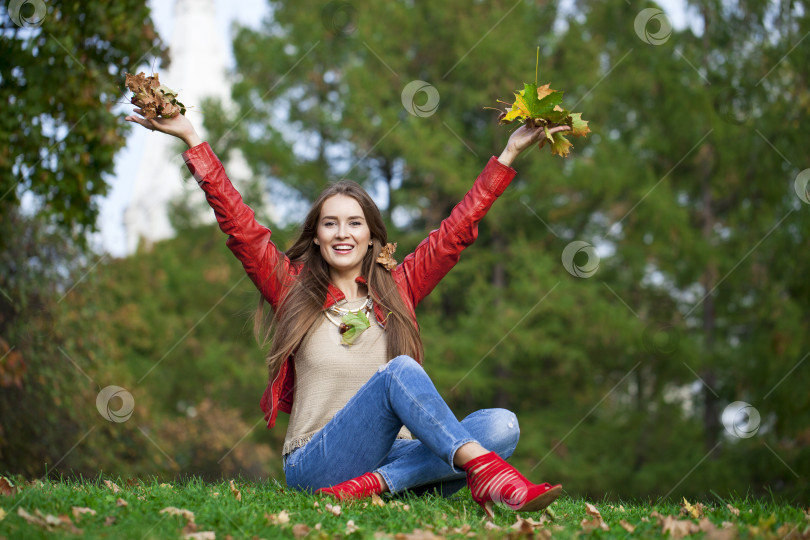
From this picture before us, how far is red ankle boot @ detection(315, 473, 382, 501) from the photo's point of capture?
10.2 ft

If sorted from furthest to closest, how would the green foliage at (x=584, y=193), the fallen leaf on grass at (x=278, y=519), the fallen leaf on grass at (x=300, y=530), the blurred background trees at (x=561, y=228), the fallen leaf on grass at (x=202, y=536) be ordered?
the green foliage at (x=584, y=193) < the blurred background trees at (x=561, y=228) < the fallen leaf on grass at (x=278, y=519) < the fallen leaf on grass at (x=300, y=530) < the fallen leaf on grass at (x=202, y=536)

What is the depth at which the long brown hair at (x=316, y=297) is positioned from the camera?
3451 mm

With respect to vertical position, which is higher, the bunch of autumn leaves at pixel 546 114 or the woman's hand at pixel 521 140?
the bunch of autumn leaves at pixel 546 114

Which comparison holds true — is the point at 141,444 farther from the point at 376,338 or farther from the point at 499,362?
the point at 376,338

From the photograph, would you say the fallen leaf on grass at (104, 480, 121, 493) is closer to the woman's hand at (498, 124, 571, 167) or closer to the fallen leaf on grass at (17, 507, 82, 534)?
the fallen leaf on grass at (17, 507, 82, 534)

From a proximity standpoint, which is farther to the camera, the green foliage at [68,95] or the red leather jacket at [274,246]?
the green foliage at [68,95]

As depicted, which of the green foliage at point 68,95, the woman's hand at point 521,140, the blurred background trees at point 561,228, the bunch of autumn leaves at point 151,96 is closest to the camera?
the bunch of autumn leaves at point 151,96

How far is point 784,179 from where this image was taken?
11078mm

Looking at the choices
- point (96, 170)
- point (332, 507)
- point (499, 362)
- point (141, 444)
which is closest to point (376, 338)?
point (332, 507)

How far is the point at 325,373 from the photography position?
3.40 m

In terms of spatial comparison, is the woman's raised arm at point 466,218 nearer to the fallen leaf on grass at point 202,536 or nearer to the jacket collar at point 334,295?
the jacket collar at point 334,295

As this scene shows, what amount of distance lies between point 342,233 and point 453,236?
48 centimetres

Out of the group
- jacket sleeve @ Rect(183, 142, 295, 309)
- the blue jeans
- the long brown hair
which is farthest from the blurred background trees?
the blue jeans

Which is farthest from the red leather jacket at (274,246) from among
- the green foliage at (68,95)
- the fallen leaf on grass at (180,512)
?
the green foliage at (68,95)
